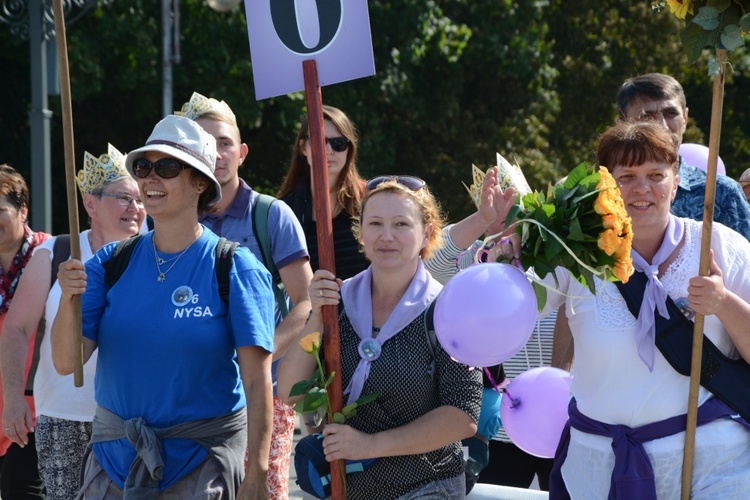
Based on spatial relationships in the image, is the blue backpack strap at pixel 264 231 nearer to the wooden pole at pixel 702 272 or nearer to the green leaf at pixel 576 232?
the green leaf at pixel 576 232

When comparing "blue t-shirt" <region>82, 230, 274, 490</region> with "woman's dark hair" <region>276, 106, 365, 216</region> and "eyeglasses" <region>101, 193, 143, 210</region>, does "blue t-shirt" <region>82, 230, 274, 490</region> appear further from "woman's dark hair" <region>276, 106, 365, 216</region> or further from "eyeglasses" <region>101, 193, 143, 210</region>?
"woman's dark hair" <region>276, 106, 365, 216</region>

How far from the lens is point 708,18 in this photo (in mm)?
3445

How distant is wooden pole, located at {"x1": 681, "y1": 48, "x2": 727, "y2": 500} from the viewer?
337cm

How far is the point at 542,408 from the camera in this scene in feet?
13.3

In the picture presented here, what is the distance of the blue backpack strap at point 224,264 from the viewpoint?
12.5ft

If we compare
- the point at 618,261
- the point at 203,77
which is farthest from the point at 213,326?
the point at 203,77

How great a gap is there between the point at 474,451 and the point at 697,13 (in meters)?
1.73

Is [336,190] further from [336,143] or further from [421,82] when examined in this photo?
[421,82]

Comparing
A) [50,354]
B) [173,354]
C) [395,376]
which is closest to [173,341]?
[173,354]

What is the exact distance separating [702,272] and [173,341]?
170 centimetres

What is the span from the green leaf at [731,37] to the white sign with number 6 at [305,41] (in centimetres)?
113

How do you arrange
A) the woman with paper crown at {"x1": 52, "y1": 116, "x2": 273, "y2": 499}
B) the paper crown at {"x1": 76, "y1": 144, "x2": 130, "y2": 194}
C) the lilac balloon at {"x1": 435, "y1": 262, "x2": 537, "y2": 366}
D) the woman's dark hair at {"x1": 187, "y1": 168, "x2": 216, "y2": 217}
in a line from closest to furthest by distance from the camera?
the lilac balloon at {"x1": 435, "y1": 262, "x2": 537, "y2": 366}
the woman with paper crown at {"x1": 52, "y1": 116, "x2": 273, "y2": 499}
the woman's dark hair at {"x1": 187, "y1": 168, "x2": 216, "y2": 217}
the paper crown at {"x1": 76, "y1": 144, "x2": 130, "y2": 194}

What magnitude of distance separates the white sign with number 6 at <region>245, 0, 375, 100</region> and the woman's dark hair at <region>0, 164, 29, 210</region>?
2235 millimetres

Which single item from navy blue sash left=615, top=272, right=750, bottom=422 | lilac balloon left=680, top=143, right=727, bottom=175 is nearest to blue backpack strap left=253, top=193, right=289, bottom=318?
navy blue sash left=615, top=272, right=750, bottom=422
